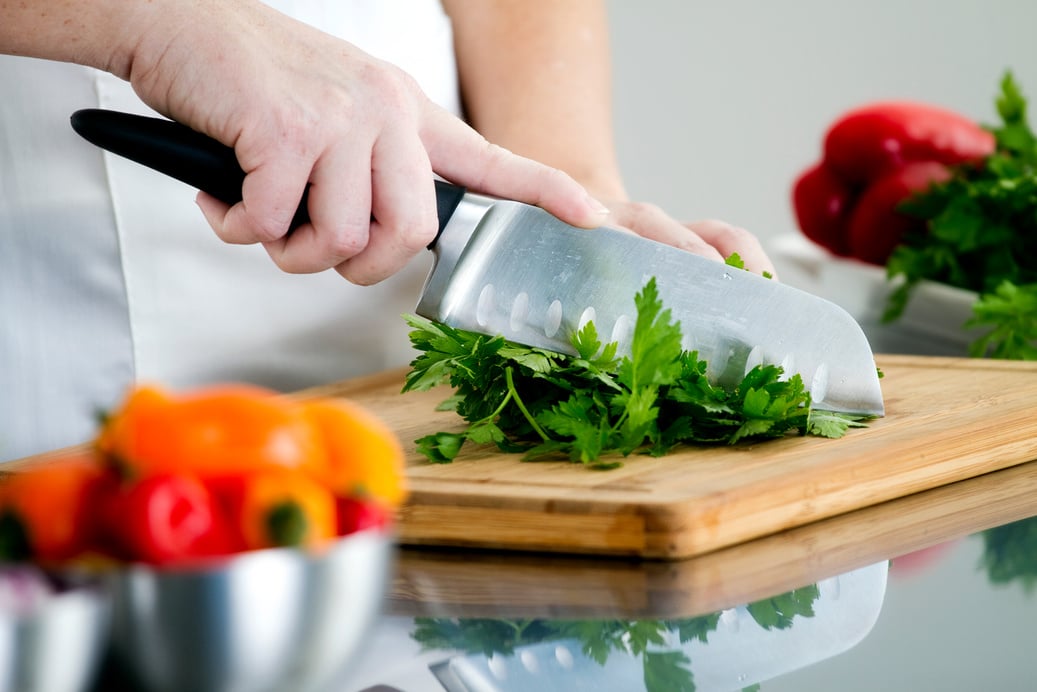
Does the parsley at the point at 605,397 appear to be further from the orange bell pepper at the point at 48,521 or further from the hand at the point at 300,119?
the orange bell pepper at the point at 48,521

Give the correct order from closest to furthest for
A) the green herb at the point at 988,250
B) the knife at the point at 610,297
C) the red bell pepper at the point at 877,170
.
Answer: the knife at the point at 610,297, the green herb at the point at 988,250, the red bell pepper at the point at 877,170

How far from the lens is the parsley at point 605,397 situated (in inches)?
39.3

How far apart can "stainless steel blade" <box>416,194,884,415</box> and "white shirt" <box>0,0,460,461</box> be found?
1.37ft

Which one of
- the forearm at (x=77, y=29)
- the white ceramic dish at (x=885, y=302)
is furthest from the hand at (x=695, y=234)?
the forearm at (x=77, y=29)

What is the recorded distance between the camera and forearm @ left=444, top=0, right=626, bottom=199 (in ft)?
5.27

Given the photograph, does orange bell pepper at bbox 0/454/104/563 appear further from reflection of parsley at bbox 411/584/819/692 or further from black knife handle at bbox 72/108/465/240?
black knife handle at bbox 72/108/465/240

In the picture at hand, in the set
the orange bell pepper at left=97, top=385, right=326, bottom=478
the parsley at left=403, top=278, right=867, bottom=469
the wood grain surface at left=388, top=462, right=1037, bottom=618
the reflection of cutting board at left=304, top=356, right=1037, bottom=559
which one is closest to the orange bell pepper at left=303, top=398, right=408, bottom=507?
the orange bell pepper at left=97, top=385, right=326, bottom=478

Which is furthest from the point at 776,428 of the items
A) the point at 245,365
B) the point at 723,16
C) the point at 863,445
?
the point at 723,16

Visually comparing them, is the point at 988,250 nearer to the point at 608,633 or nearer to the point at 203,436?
the point at 608,633

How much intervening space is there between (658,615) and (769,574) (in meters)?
0.12

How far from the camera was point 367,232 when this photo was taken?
3.41 feet

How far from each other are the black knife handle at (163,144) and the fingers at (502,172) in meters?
0.19

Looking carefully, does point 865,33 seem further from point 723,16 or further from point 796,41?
point 723,16

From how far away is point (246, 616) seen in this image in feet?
1.36
